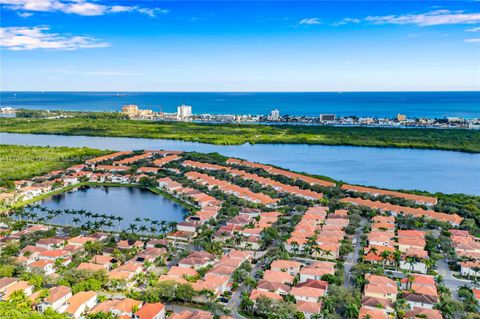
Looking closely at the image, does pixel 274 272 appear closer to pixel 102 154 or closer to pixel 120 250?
pixel 120 250

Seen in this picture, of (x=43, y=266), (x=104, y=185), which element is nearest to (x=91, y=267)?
(x=43, y=266)

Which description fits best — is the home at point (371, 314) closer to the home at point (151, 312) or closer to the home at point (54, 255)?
the home at point (151, 312)

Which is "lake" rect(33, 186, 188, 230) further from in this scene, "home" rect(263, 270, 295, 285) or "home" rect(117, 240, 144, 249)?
"home" rect(263, 270, 295, 285)

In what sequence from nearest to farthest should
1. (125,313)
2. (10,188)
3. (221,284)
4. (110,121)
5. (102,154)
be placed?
(125,313) < (221,284) < (10,188) < (102,154) < (110,121)

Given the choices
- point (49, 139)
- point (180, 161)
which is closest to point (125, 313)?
point (180, 161)

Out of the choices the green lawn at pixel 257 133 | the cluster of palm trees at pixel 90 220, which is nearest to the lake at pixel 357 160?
the green lawn at pixel 257 133
